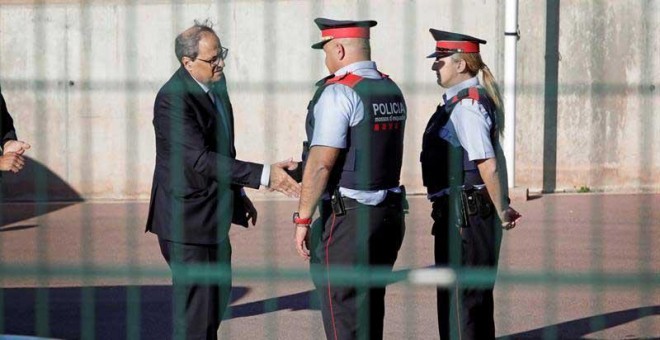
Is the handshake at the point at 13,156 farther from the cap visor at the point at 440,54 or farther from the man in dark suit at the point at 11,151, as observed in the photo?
the cap visor at the point at 440,54

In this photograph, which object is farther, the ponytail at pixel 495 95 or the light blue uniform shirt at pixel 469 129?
the ponytail at pixel 495 95

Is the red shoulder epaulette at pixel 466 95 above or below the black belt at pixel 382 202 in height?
above

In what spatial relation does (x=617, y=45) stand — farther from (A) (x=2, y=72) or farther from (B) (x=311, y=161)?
(A) (x=2, y=72)

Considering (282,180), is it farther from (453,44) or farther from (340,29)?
(453,44)

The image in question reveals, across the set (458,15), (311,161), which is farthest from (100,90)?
(458,15)

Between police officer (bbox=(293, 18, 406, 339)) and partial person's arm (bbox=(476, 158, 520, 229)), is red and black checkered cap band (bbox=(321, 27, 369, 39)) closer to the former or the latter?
police officer (bbox=(293, 18, 406, 339))

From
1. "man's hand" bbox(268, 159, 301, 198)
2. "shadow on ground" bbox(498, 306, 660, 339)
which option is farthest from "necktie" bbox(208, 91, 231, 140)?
"shadow on ground" bbox(498, 306, 660, 339)

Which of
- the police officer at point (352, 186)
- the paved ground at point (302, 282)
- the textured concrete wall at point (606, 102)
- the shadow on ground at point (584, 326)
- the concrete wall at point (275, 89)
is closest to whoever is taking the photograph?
the textured concrete wall at point (606, 102)

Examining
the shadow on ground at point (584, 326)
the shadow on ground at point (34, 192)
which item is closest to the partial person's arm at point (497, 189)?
the shadow on ground at point (584, 326)

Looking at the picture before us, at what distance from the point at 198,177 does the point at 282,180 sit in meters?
0.32

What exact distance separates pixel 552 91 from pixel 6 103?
1913 mm

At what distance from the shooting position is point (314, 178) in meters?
4.35

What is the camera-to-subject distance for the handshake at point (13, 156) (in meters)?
4.50

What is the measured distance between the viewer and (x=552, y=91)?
3.92 metres
